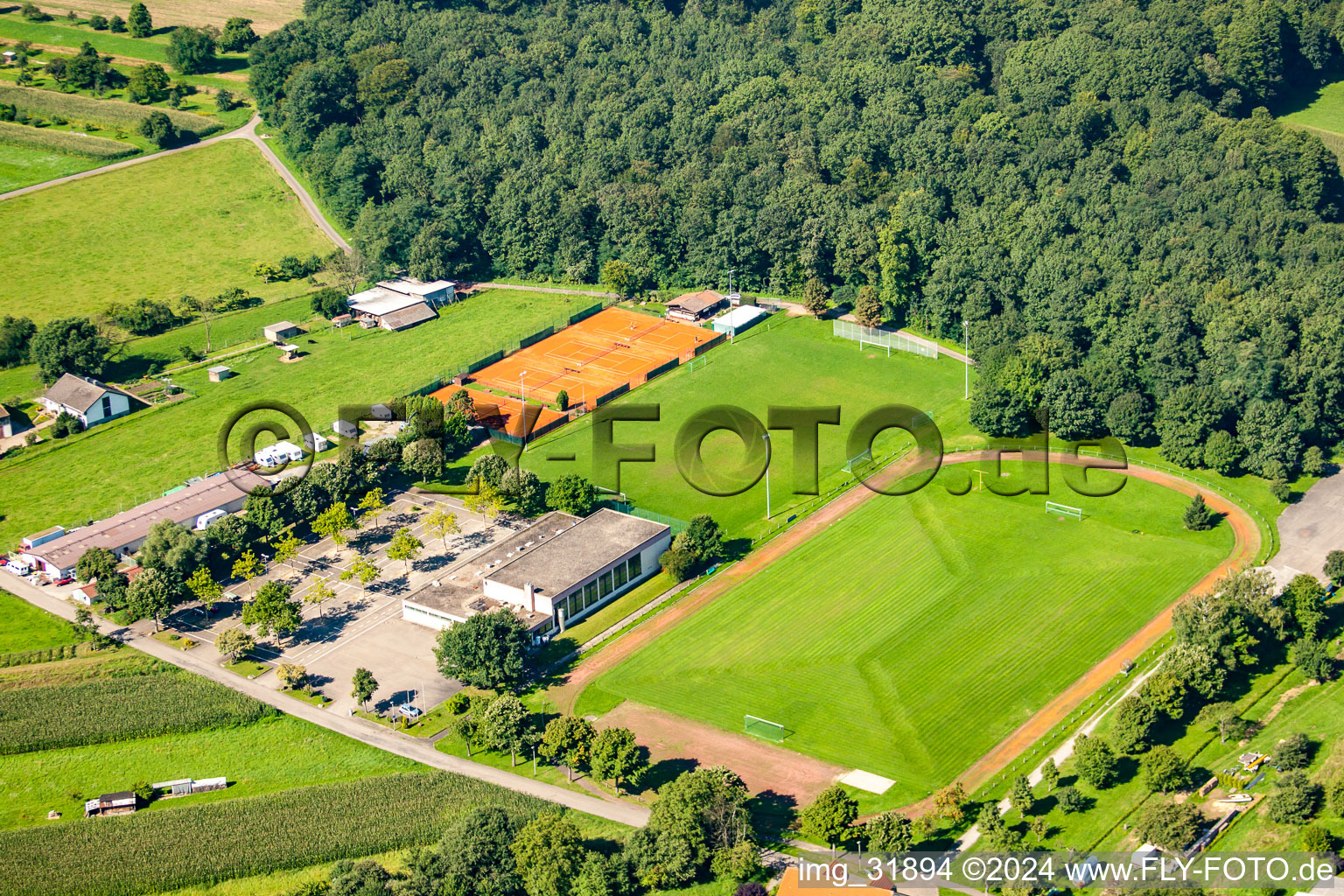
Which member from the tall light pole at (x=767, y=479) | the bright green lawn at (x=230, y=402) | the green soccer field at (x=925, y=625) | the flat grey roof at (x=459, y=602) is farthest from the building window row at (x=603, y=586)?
the bright green lawn at (x=230, y=402)

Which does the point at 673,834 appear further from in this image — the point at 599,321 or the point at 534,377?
the point at 599,321

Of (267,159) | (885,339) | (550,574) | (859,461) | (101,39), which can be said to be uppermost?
(101,39)

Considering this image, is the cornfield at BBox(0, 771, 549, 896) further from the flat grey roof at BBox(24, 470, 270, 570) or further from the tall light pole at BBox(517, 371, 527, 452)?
the tall light pole at BBox(517, 371, 527, 452)

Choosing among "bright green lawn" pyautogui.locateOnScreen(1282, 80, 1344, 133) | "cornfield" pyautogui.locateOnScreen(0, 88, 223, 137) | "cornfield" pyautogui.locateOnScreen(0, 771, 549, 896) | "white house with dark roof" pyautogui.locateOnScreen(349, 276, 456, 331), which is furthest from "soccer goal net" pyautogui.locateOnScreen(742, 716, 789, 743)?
"cornfield" pyautogui.locateOnScreen(0, 88, 223, 137)

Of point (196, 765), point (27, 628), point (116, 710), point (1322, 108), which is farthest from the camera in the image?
point (1322, 108)

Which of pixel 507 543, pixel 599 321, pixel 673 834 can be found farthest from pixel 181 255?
pixel 673 834

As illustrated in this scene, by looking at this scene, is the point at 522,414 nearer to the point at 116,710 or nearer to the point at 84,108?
the point at 116,710

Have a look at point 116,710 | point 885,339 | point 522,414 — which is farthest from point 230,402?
point 885,339
